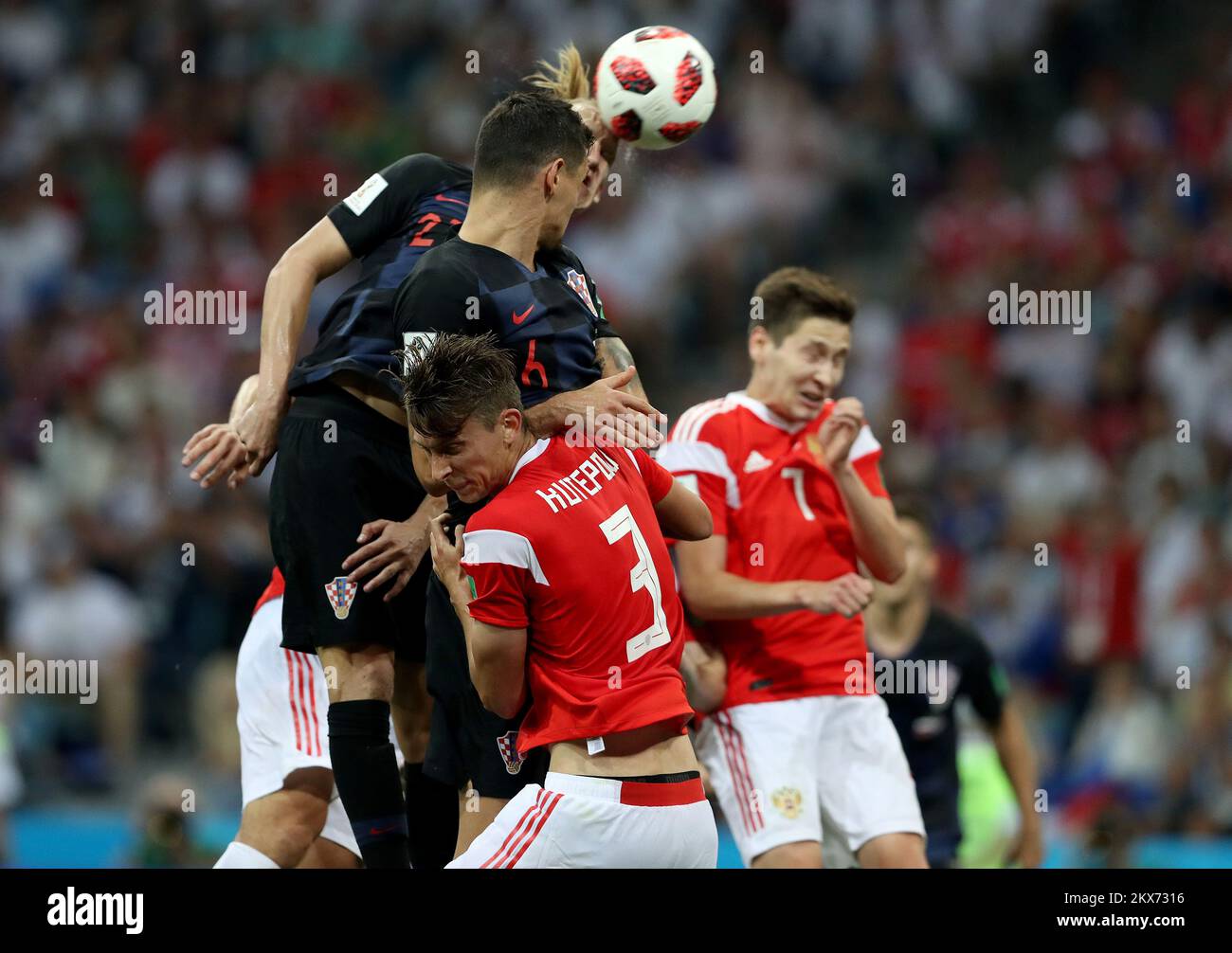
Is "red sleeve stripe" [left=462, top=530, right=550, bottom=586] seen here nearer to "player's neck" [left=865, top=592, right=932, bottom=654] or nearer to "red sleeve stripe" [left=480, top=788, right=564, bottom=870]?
"red sleeve stripe" [left=480, top=788, right=564, bottom=870]

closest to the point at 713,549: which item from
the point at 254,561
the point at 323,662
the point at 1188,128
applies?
the point at 323,662

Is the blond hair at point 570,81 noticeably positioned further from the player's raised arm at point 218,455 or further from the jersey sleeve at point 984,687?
the jersey sleeve at point 984,687

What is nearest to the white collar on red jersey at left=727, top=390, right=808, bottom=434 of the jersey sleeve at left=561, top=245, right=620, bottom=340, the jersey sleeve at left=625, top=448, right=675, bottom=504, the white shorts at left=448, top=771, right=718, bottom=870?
the jersey sleeve at left=561, top=245, right=620, bottom=340

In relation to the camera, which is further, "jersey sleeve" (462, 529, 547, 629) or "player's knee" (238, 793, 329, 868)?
"player's knee" (238, 793, 329, 868)

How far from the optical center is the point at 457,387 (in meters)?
4.01

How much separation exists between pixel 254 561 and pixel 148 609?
75cm

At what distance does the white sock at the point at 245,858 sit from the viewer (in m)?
4.99

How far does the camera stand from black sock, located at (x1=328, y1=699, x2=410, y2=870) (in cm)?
466

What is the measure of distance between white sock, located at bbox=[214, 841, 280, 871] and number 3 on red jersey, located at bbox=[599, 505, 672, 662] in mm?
1608

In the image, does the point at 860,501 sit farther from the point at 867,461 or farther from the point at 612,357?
the point at 612,357

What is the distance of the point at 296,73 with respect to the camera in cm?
1284

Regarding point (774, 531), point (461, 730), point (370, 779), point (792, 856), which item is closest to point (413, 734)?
point (370, 779)

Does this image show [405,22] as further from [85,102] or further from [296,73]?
[85,102]
